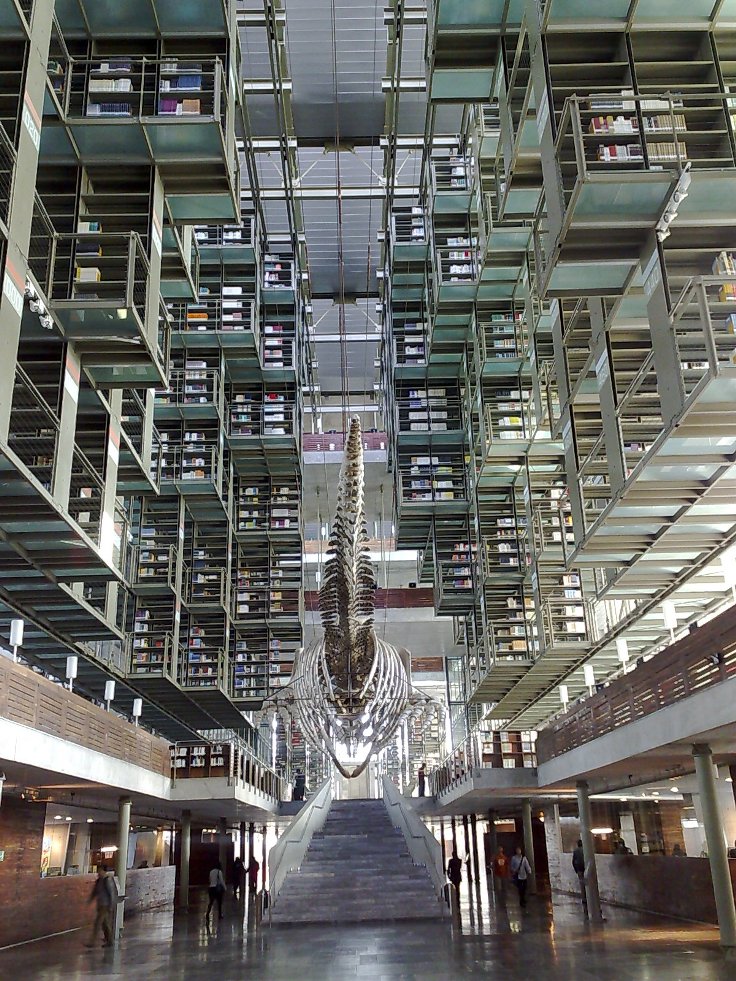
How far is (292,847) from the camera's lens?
47.0 feet

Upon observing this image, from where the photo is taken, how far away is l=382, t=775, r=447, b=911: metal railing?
44.1 ft

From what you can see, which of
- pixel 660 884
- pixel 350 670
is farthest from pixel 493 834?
pixel 350 670

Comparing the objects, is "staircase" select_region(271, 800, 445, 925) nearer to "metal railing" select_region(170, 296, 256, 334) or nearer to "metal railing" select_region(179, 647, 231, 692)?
"metal railing" select_region(179, 647, 231, 692)

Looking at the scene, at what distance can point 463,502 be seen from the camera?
57.9 feet

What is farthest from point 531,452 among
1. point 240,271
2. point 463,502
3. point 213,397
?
point 240,271

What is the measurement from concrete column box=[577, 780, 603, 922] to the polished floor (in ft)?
0.76

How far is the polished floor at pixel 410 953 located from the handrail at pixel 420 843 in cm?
70

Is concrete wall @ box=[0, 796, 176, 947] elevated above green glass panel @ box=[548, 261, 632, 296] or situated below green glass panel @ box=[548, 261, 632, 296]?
below

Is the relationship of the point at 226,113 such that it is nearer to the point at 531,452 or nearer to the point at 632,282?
the point at 632,282

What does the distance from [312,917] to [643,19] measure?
39.1 feet

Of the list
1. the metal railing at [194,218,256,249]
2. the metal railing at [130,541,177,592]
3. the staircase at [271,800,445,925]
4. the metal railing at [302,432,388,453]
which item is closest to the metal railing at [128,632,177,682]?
the metal railing at [130,541,177,592]

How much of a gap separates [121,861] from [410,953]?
5672 mm

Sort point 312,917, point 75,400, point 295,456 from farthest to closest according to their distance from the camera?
1. point 295,456
2. point 312,917
3. point 75,400

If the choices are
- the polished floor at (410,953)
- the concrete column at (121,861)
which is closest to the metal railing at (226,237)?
the concrete column at (121,861)
